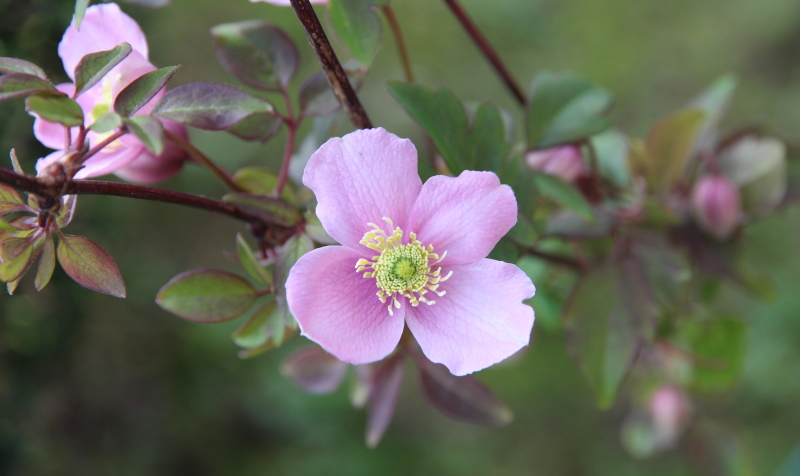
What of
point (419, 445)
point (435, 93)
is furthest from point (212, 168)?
point (419, 445)

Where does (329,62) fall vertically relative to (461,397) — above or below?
above

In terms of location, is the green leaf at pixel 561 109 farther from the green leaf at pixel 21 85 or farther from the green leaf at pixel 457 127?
the green leaf at pixel 21 85

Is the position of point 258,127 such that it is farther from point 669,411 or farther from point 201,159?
point 669,411

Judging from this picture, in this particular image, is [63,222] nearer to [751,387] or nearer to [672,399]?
[672,399]

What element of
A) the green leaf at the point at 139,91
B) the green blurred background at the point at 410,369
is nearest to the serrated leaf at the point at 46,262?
the green leaf at the point at 139,91

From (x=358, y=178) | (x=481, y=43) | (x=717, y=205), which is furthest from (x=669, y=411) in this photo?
(x=358, y=178)
